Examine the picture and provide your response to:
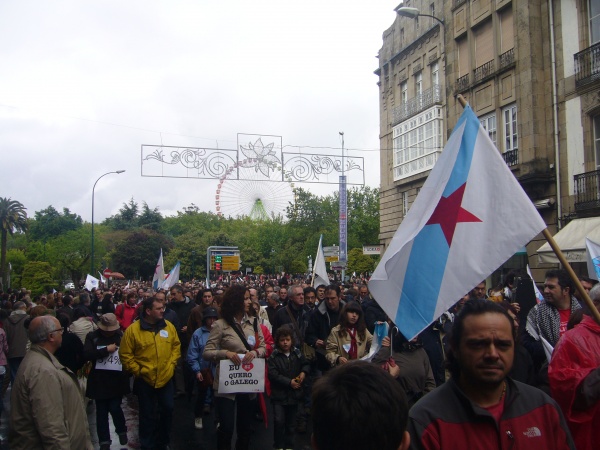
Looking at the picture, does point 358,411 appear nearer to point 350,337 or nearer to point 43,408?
point 43,408

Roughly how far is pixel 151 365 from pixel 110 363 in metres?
0.69

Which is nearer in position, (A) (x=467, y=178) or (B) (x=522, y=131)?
(A) (x=467, y=178)

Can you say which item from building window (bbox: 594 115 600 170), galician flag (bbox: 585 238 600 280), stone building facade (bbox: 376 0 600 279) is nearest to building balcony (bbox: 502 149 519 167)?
stone building facade (bbox: 376 0 600 279)

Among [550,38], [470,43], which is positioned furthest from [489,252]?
[470,43]

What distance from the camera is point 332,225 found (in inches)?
2264

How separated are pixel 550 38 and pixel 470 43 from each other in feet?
15.2

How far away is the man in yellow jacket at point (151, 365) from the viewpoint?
6773 mm

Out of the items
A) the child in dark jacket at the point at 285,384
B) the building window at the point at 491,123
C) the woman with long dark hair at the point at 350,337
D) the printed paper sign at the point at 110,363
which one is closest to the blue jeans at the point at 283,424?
the child in dark jacket at the point at 285,384

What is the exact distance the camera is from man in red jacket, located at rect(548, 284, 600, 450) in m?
3.14

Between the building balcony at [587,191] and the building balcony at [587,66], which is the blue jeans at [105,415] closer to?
the building balcony at [587,191]

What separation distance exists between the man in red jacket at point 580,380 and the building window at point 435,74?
86.6 feet

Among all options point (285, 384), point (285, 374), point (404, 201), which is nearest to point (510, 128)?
point (404, 201)

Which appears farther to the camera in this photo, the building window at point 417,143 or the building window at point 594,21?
the building window at point 417,143

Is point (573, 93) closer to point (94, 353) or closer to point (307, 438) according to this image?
point (307, 438)
